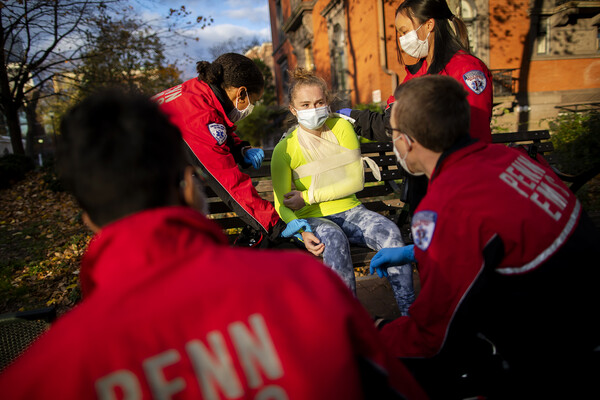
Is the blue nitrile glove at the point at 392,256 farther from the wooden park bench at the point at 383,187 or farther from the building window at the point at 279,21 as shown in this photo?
the building window at the point at 279,21

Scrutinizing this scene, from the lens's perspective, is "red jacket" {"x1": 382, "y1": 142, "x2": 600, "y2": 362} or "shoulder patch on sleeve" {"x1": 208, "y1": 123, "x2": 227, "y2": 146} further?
"shoulder patch on sleeve" {"x1": 208, "y1": 123, "x2": 227, "y2": 146}

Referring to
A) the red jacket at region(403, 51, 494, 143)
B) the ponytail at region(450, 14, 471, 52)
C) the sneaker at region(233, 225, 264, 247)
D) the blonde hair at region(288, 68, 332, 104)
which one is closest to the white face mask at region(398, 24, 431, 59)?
the ponytail at region(450, 14, 471, 52)

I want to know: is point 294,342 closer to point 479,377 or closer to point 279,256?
point 279,256

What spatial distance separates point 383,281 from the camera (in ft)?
11.7

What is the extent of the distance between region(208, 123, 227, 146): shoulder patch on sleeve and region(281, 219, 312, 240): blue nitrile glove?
28.4 inches

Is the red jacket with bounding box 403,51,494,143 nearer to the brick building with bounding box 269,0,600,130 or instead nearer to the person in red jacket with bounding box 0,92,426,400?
the person in red jacket with bounding box 0,92,426,400

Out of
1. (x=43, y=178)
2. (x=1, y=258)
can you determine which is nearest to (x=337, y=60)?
(x=43, y=178)

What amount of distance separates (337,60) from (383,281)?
1505cm

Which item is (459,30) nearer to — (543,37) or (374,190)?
(374,190)

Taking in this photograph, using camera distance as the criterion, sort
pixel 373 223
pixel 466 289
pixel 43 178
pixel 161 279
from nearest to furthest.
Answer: pixel 161 279
pixel 466 289
pixel 373 223
pixel 43 178

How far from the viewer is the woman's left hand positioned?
273cm

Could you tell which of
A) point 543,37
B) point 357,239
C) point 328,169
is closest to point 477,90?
point 328,169

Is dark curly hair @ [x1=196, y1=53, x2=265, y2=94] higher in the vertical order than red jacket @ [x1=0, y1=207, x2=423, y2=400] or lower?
higher

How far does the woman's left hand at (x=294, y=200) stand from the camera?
273 cm
